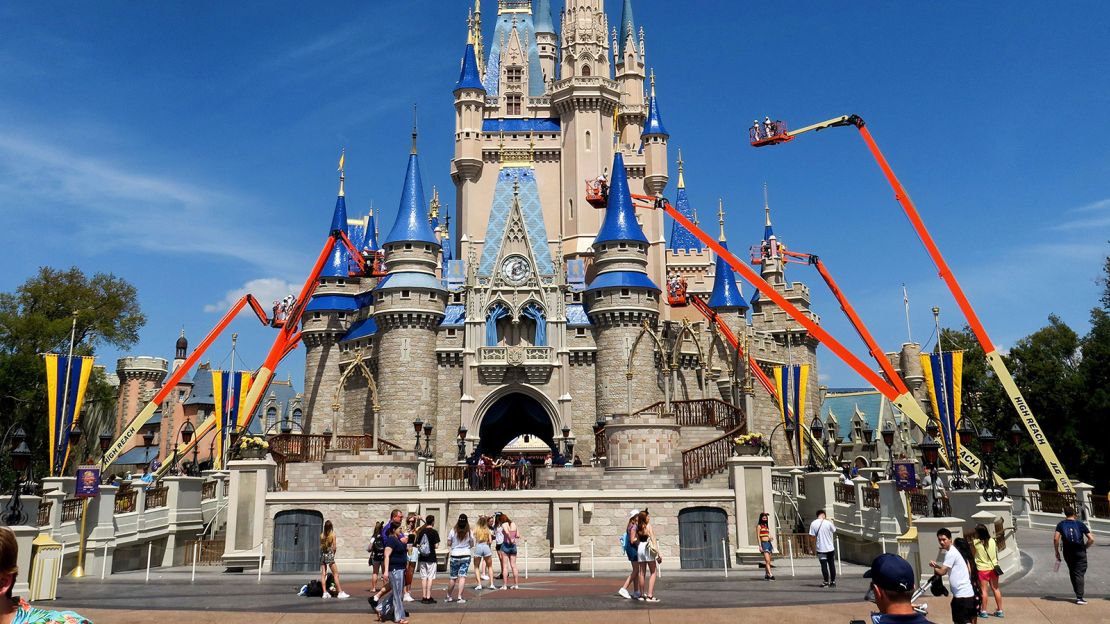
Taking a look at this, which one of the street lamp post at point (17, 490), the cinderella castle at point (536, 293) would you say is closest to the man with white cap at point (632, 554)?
the street lamp post at point (17, 490)

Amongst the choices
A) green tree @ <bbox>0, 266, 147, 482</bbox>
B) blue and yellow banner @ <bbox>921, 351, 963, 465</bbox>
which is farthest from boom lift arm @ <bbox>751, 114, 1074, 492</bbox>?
green tree @ <bbox>0, 266, 147, 482</bbox>

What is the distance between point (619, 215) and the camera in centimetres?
4419

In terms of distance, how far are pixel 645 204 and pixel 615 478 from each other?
1157 inches

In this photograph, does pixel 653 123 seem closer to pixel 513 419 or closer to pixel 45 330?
pixel 513 419

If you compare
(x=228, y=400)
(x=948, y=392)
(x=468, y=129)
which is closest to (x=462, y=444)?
(x=228, y=400)

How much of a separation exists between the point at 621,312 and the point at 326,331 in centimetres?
1677

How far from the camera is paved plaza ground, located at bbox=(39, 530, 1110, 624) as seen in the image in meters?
11.7

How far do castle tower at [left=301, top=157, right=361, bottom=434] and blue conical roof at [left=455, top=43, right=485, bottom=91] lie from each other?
42.8 feet

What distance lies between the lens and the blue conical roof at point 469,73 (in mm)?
51469

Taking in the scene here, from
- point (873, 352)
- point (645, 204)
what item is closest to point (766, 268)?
point (645, 204)

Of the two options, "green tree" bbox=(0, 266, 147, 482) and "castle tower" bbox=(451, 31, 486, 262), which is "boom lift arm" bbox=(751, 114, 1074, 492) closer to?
"castle tower" bbox=(451, 31, 486, 262)

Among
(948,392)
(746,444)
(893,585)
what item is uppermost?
(948,392)

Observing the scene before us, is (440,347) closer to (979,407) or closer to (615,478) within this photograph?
(615,478)

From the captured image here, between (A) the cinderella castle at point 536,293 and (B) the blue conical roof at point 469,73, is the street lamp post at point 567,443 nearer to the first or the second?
(A) the cinderella castle at point 536,293
